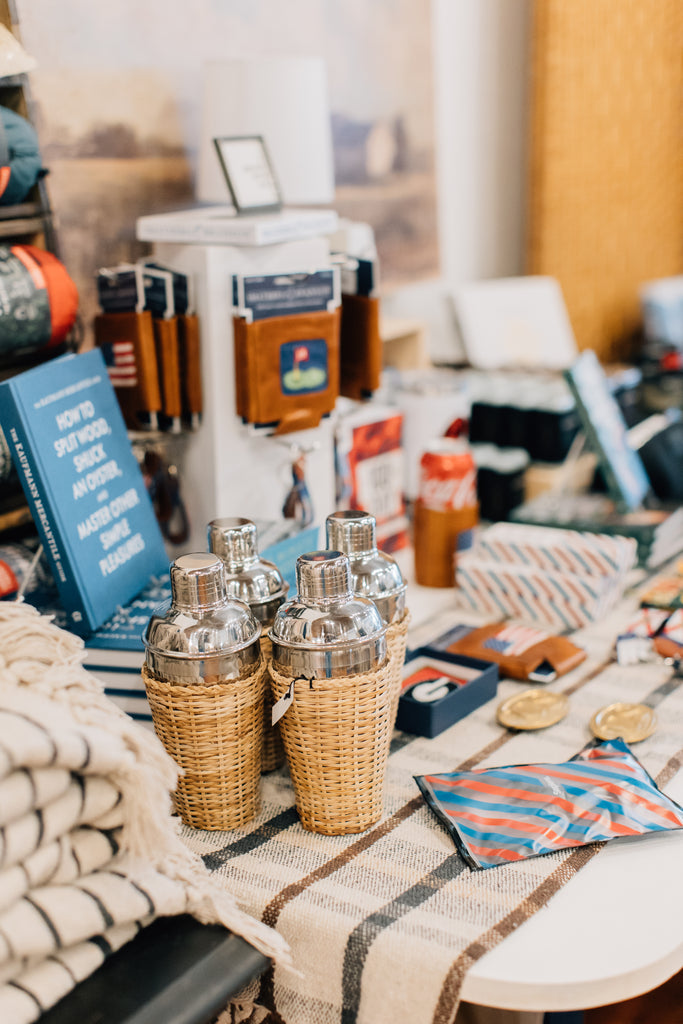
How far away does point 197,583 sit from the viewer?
949mm

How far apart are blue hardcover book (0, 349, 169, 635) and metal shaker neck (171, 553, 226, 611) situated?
0.32 meters

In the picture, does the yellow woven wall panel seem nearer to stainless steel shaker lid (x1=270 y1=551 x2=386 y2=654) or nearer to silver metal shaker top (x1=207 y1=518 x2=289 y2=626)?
silver metal shaker top (x1=207 y1=518 x2=289 y2=626)

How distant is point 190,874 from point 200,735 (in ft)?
0.45

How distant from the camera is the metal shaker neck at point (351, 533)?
110 cm

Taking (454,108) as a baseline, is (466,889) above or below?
below

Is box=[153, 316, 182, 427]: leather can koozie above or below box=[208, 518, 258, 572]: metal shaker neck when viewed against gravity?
above

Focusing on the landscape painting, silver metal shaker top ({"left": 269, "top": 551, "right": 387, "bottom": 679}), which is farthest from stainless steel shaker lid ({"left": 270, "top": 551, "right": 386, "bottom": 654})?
the landscape painting

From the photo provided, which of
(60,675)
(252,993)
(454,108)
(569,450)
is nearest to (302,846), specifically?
(252,993)

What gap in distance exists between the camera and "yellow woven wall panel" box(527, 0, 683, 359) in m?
3.01

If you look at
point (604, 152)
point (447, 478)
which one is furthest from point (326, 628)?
point (604, 152)

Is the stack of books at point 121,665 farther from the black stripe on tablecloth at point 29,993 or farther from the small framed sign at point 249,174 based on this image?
the small framed sign at point 249,174

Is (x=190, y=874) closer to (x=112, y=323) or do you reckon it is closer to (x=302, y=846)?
(x=302, y=846)

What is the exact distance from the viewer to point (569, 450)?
2186 mm

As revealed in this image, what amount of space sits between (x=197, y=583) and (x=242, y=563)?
0.54 feet
